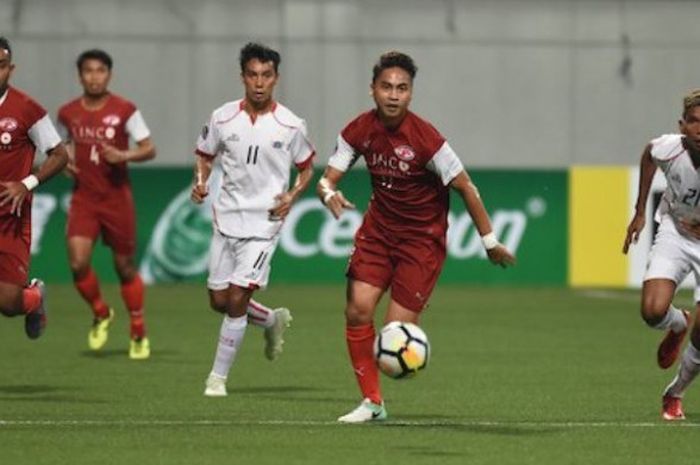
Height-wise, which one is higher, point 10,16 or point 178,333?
point 10,16

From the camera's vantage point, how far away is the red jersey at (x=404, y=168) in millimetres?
11656

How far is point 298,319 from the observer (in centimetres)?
2116

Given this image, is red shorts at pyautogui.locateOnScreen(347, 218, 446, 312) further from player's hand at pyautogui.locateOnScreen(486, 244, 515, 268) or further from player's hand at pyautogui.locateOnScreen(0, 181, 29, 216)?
player's hand at pyautogui.locateOnScreen(0, 181, 29, 216)

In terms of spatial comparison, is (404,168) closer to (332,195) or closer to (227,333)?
(332,195)

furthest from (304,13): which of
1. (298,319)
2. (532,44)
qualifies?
(298,319)

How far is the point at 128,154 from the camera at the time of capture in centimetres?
1659

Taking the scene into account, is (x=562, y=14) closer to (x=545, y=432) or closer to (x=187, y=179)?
(x=187, y=179)

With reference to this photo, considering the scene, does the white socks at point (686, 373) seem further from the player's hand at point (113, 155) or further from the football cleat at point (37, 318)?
the player's hand at point (113, 155)

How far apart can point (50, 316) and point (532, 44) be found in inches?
522

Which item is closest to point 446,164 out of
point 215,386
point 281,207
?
point 281,207

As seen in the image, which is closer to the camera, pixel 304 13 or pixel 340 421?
pixel 340 421

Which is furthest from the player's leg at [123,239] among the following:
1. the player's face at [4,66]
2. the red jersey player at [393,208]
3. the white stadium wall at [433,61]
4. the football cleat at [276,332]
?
the white stadium wall at [433,61]

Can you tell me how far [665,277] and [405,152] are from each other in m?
1.74

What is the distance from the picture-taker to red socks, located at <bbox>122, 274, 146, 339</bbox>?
55.6ft
